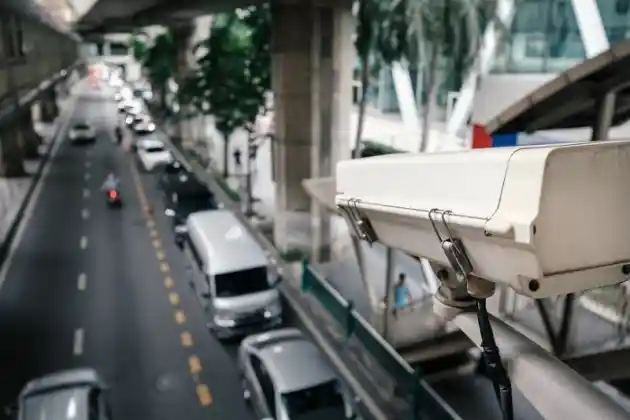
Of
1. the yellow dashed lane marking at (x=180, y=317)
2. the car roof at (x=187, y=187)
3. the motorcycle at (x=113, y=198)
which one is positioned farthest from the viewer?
the motorcycle at (x=113, y=198)

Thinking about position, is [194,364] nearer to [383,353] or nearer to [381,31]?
[383,353]

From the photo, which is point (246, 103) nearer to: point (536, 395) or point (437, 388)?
point (437, 388)

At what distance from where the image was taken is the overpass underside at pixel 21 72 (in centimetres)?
2103

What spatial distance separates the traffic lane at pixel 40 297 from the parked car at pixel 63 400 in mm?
2001

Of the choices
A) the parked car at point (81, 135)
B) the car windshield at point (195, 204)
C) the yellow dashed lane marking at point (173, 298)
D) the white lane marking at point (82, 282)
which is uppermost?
the parked car at point (81, 135)

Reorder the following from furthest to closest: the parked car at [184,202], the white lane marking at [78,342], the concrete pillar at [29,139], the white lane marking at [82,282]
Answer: the concrete pillar at [29,139]
the parked car at [184,202]
the white lane marking at [82,282]
the white lane marking at [78,342]

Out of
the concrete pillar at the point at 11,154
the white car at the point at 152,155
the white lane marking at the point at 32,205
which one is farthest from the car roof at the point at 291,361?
the white car at the point at 152,155

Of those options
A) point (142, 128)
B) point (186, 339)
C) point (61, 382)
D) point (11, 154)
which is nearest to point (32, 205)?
point (11, 154)

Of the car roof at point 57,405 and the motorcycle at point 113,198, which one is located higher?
the motorcycle at point 113,198

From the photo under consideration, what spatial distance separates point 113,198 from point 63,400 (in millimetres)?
16026

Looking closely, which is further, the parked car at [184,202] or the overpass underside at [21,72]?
the overpass underside at [21,72]

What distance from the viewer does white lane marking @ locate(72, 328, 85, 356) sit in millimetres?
13238

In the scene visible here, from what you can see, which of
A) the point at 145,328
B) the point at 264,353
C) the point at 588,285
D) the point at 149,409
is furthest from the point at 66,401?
the point at 588,285

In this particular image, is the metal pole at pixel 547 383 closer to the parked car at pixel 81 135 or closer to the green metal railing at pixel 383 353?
the green metal railing at pixel 383 353
